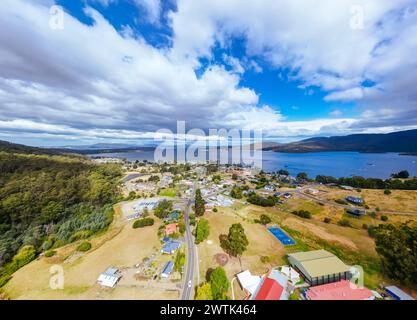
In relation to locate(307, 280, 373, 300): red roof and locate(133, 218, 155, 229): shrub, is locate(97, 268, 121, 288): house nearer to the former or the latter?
locate(133, 218, 155, 229): shrub

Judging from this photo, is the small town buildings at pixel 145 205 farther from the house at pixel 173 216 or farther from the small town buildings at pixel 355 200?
the small town buildings at pixel 355 200

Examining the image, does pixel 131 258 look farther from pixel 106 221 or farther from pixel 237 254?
pixel 106 221

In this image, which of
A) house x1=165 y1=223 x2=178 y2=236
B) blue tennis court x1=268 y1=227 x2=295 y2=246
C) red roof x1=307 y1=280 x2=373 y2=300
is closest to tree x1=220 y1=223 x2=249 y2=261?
blue tennis court x1=268 y1=227 x2=295 y2=246

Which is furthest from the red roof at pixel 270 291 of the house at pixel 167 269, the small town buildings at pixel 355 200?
the small town buildings at pixel 355 200

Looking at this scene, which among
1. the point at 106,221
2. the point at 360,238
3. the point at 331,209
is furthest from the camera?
the point at 331,209

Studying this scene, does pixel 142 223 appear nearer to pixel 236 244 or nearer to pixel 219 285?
pixel 236 244
